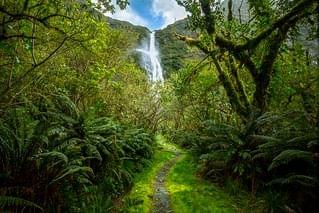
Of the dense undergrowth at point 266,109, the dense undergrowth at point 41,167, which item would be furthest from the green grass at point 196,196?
the dense undergrowth at point 41,167

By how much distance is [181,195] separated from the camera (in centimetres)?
1233

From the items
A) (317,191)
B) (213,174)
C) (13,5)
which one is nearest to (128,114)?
(213,174)

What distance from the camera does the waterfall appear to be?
50159 mm

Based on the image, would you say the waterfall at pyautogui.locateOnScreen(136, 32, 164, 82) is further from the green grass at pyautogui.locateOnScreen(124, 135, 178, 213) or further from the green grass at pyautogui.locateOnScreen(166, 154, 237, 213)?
the green grass at pyautogui.locateOnScreen(166, 154, 237, 213)

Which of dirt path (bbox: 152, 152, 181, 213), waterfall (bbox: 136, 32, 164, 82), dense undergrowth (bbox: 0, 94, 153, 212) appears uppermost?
waterfall (bbox: 136, 32, 164, 82)

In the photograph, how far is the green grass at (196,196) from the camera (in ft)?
35.1

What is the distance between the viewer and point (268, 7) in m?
13.5

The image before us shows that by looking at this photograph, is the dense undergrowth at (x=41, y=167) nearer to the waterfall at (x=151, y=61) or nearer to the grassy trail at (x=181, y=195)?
the grassy trail at (x=181, y=195)

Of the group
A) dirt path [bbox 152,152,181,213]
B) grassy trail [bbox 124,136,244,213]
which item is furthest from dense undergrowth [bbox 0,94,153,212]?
dirt path [bbox 152,152,181,213]

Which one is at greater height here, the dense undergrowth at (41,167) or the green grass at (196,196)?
the dense undergrowth at (41,167)

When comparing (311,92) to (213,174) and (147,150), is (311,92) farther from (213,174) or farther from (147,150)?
(147,150)

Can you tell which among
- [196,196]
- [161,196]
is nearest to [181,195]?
[196,196]

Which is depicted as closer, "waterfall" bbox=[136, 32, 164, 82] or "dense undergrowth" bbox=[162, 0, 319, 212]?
"dense undergrowth" bbox=[162, 0, 319, 212]

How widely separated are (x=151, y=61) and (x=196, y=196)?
42.5 m
